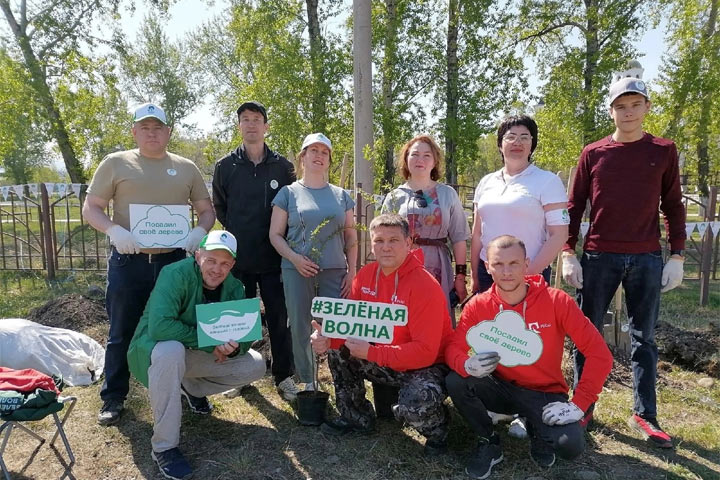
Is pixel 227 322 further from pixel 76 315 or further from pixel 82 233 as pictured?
pixel 82 233

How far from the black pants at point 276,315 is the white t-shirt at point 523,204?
1.68 meters

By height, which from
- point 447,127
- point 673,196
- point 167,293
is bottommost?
point 167,293

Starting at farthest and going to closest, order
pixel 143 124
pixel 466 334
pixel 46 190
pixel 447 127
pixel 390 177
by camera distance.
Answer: pixel 447 127, pixel 390 177, pixel 46 190, pixel 143 124, pixel 466 334

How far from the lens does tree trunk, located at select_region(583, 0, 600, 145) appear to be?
11188 mm

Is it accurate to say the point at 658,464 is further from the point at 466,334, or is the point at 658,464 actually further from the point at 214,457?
the point at 214,457

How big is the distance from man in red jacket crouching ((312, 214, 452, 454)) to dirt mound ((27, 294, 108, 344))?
338 cm

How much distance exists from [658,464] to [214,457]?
2773 mm

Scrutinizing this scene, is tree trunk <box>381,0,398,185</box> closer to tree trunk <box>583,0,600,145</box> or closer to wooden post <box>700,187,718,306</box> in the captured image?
tree trunk <box>583,0,600,145</box>

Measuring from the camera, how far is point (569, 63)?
38.9ft

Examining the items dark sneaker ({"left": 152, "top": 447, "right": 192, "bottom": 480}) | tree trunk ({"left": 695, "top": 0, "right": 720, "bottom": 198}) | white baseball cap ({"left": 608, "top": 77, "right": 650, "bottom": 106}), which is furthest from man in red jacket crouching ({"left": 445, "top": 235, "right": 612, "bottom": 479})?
tree trunk ({"left": 695, "top": 0, "right": 720, "bottom": 198})

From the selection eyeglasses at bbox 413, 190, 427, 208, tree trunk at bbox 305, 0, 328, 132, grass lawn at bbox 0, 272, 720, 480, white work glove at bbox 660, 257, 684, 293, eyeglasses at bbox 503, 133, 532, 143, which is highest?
tree trunk at bbox 305, 0, 328, 132

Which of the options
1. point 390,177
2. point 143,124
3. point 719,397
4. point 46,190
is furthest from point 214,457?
point 390,177

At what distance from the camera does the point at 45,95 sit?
11227 mm

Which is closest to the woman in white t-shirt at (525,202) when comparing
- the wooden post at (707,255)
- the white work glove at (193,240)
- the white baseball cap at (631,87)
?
the white baseball cap at (631,87)
